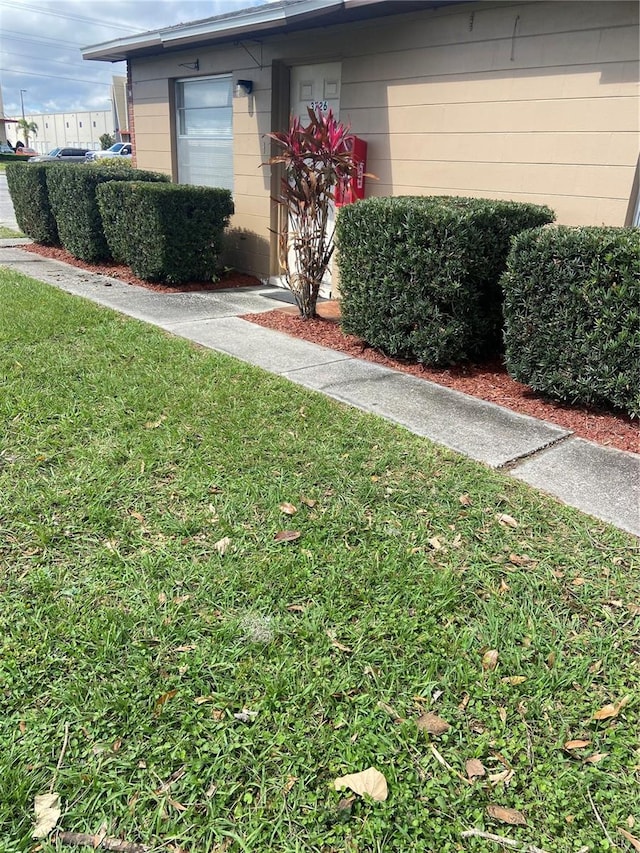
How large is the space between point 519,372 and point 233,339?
2660mm

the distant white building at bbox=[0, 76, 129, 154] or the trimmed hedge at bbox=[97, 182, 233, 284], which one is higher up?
the distant white building at bbox=[0, 76, 129, 154]

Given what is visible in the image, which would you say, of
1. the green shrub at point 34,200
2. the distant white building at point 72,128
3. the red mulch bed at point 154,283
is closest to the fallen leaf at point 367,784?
the red mulch bed at point 154,283

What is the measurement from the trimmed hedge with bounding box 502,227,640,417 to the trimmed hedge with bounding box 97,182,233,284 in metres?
4.68

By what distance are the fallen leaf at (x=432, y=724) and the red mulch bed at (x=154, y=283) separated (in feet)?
22.6

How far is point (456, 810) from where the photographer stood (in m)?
1.75

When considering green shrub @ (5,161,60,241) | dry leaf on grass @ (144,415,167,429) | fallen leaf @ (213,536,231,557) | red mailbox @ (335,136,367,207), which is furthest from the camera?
green shrub @ (5,161,60,241)

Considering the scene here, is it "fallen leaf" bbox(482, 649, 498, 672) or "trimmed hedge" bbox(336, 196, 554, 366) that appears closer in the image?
"fallen leaf" bbox(482, 649, 498, 672)

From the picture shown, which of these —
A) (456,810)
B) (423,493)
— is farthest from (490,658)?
(423,493)

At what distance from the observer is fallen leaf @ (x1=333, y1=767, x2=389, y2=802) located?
5.82ft

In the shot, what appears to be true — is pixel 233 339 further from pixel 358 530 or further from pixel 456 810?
pixel 456 810

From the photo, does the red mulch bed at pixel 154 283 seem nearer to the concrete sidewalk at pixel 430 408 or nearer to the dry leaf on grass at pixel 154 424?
the concrete sidewalk at pixel 430 408

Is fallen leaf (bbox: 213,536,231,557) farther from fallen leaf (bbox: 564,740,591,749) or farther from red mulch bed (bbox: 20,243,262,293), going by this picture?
red mulch bed (bbox: 20,243,262,293)

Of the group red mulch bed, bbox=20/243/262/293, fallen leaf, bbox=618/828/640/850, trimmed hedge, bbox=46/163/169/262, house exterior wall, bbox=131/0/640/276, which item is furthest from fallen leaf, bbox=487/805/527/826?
trimmed hedge, bbox=46/163/169/262

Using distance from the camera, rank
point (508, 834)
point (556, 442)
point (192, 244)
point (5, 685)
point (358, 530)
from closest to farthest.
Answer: point (508, 834)
point (5, 685)
point (358, 530)
point (556, 442)
point (192, 244)
